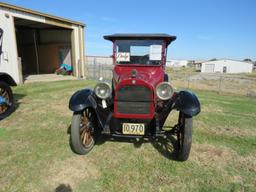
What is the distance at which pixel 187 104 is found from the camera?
9.34ft

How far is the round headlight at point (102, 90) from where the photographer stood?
2988 millimetres

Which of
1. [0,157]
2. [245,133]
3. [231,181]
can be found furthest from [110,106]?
[245,133]

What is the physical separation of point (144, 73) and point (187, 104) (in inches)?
36.1

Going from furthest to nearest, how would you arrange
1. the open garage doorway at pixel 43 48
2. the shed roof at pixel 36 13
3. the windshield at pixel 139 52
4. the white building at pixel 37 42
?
the open garage doorway at pixel 43 48, the white building at pixel 37 42, the shed roof at pixel 36 13, the windshield at pixel 139 52

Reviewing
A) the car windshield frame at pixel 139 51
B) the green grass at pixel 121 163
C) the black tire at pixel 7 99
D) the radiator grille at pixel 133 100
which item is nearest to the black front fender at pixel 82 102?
the radiator grille at pixel 133 100

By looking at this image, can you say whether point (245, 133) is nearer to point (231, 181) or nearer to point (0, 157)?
point (231, 181)

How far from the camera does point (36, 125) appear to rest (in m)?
4.24

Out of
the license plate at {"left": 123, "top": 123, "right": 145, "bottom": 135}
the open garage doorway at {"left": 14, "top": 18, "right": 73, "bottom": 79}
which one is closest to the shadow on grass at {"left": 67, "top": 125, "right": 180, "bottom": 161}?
the license plate at {"left": 123, "top": 123, "right": 145, "bottom": 135}

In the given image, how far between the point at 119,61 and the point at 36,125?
2459 mm

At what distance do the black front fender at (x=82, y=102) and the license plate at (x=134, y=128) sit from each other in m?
0.64

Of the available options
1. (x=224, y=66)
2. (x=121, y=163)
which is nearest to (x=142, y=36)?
(x=121, y=163)

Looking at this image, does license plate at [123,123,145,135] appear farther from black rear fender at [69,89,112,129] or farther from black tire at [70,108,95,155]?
black tire at [70,108,95,155]

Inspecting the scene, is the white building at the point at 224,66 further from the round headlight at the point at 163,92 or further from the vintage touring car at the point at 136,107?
the round headlight at the point at 163,92

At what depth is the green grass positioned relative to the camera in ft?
7.72
